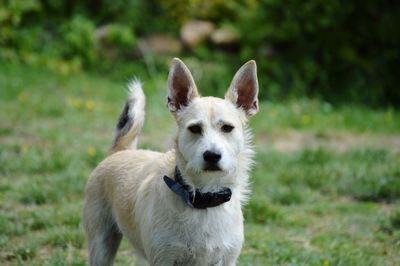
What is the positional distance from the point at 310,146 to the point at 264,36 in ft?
13.9

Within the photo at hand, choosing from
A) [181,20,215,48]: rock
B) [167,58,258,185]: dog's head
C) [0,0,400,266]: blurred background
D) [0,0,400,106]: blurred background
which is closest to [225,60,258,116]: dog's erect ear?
[167,58,258,185]: dog's head

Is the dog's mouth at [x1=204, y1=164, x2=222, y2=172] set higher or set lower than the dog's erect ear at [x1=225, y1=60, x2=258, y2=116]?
lower

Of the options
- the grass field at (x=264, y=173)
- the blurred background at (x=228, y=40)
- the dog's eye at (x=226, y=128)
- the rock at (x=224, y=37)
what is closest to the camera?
the dog's eye at (x=226, y=128)

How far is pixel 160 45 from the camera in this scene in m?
14.3

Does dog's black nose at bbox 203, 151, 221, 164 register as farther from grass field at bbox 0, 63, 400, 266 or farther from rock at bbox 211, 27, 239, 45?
rock at bbox 211, 27, 239, 45

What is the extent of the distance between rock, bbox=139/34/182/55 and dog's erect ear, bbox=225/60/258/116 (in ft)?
31.5

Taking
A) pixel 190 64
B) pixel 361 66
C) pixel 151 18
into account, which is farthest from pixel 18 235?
pixel 151 18

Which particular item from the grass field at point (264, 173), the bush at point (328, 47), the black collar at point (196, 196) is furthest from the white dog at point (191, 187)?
the bush at point (328, 47)

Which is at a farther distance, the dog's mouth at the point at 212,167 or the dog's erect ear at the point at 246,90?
the dog's erect ear at the point at 246,90

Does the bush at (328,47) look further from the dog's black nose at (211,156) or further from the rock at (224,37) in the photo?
the dog's black nose at (211,156)

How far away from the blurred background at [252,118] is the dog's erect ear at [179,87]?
319 mm

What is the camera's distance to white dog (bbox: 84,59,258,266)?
4059mm

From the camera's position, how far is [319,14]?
12.5 metres

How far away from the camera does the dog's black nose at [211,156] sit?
3.95m
